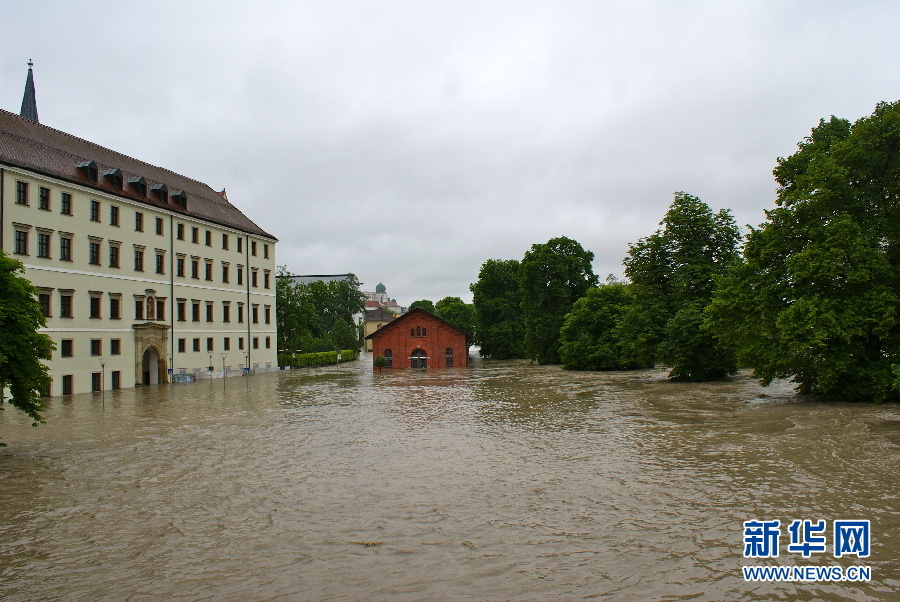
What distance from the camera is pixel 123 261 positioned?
138ft

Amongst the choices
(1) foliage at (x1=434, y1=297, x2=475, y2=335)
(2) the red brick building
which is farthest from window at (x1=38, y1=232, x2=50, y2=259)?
(1) foliage at (x1=434, y1=297, x2=475, y2=335)

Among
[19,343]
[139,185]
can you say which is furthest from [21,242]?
[19,343]

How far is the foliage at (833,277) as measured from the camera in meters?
24.2

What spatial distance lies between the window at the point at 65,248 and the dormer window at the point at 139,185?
28.3 feet

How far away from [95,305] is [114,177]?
30.4 ft

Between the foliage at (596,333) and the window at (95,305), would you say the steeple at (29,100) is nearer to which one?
the window at (95,305)

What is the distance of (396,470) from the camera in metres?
14.6

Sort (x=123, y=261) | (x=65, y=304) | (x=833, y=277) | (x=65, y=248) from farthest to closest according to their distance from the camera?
1. (x=123, y=261)
2. (x=65, y=248)
3. (x=65, y=304)
4. (x=833, y=277)

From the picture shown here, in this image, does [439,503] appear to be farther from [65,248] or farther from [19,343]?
[65,248]

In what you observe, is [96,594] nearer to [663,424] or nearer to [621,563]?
[621,563]

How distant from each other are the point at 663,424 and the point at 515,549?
13.8 metres

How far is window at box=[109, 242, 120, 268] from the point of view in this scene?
41.1 metres

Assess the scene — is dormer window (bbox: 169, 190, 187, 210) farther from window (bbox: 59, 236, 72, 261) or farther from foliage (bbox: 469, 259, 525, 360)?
foliage (bbox: 469, 259, 525, 360)

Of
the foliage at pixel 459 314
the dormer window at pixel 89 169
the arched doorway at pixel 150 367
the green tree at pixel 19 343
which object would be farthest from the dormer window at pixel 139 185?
the foliage at pixel 459 314
